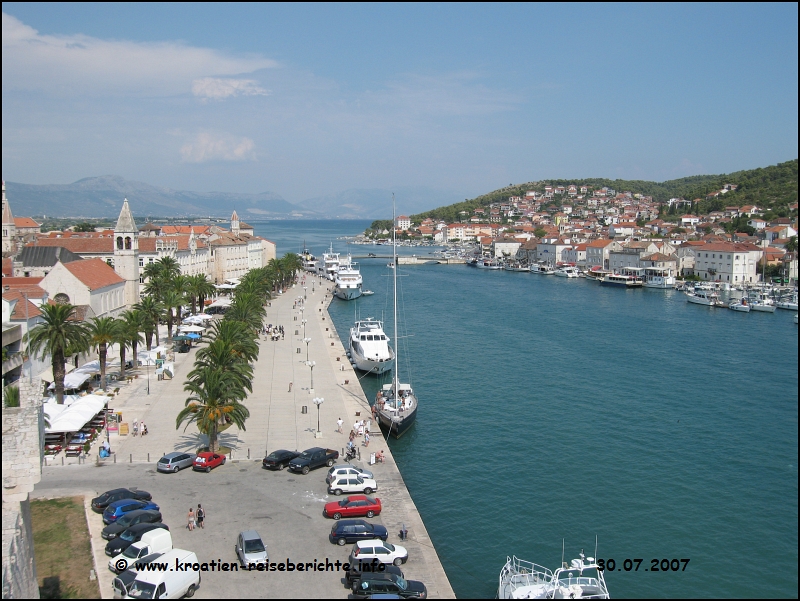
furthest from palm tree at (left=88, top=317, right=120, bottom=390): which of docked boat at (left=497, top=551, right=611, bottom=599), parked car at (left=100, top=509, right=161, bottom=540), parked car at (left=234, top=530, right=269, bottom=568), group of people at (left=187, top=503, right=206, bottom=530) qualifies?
docked boat at (left=497, top=551, right=611, bottom=599)

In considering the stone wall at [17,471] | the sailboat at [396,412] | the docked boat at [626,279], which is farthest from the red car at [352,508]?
the docked boat at [626,279]

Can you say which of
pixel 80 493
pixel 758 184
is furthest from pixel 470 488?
pixel 758 184

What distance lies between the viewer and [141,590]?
45.1ft

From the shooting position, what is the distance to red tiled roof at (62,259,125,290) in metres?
40.5

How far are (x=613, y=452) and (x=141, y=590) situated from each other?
A: 18.7 metres

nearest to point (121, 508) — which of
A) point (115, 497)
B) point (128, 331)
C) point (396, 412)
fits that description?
point (115, 497)

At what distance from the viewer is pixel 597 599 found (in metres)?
15.2

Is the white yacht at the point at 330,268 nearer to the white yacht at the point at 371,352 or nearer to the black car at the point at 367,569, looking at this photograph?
the white yacht at the point at 371,352

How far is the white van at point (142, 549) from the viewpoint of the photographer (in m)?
14.9

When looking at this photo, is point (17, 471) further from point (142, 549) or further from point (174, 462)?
point (174, 462)

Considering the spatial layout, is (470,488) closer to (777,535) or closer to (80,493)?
(777,535)

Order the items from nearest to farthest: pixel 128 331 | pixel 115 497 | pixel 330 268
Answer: pixel 115 497
pixel 128 331
pixel 330 268

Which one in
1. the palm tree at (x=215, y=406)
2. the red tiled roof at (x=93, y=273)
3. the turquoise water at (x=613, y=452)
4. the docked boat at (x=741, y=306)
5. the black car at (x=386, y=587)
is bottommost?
the turquoise water at (x=613, y=452)

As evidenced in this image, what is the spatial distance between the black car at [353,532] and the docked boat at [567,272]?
9557cm
